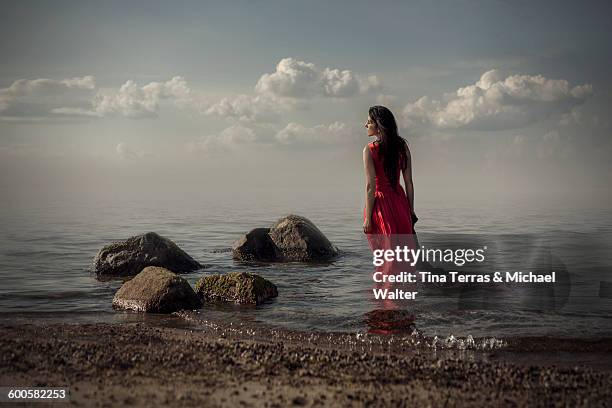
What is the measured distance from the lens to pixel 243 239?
1767 centimetres

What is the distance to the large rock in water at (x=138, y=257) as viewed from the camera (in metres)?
14.8

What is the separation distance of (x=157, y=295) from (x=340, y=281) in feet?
15.7

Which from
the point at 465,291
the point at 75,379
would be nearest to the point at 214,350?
the point at 75,379

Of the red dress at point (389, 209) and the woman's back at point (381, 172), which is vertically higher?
the woman's back at point (381, 172)

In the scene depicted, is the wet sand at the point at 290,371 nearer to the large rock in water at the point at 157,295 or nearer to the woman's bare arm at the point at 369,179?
the large rock in water at the point at 157,295

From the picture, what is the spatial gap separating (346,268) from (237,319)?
6.25 m

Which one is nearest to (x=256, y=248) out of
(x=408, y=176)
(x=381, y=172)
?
(x=381, y=172)

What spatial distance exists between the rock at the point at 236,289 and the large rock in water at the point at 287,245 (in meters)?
5.54

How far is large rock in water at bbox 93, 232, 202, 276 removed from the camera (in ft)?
48.5

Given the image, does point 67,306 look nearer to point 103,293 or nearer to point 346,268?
point 103,293

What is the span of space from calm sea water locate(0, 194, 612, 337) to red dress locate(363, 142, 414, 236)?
1480 millimetres

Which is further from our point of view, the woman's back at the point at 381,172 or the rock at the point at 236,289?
the rock at the point at 236,289

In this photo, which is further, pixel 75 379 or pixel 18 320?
pixel 18 320

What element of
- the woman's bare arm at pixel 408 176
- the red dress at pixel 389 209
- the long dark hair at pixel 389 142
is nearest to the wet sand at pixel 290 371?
the red dress at pixel 389 209
